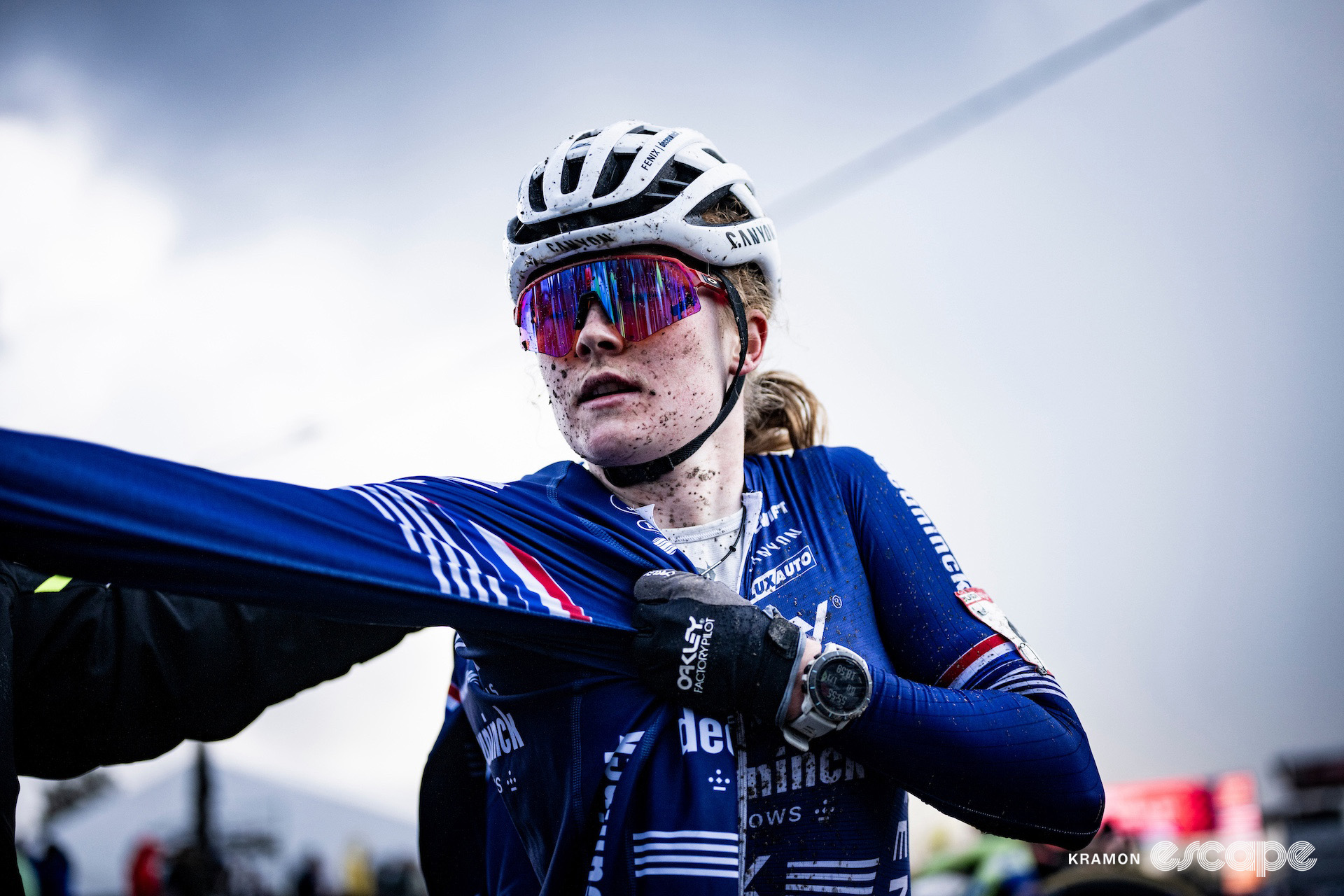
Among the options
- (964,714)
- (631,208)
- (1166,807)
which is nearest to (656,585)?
(964,714)

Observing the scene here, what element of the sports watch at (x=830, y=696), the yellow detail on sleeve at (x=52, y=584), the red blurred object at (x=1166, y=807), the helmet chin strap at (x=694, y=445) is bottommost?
the red blurred object at (x=1166, y=807)

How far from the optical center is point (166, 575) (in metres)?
1.56

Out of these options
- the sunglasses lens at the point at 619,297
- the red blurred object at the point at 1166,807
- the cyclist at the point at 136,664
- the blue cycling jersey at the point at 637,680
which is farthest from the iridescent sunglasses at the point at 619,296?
the red blurred object at the point at 1166,807

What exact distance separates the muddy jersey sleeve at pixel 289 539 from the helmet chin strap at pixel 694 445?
303 mm

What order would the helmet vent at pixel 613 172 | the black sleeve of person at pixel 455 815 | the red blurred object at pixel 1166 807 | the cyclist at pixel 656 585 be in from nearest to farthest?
the cyclist at pixel 656 585
the helmet vent at pixel 613 172
the black sleeve of person at pixel 455 815
the red blurred object at pixel 1166 807

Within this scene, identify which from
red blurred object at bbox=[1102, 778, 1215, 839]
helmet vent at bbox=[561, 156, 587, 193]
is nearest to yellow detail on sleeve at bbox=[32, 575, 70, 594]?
helmet vent at bbox=[561, 156, 587, 193]

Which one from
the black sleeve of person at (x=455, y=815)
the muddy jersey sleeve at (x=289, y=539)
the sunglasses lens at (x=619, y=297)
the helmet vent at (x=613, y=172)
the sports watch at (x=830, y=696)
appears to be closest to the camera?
the muddy jersey sleeve at (x=289, y=539)

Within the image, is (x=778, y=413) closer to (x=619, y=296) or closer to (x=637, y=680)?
(x=619, y=296)

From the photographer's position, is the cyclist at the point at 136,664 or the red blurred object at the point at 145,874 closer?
the cyclist at the point at 136,664

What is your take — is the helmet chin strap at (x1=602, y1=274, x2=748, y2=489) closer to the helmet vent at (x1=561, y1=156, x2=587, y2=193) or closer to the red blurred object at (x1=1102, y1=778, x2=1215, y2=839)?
the helmet vent at (x1=561, y1=156, x2=587, y2=193)

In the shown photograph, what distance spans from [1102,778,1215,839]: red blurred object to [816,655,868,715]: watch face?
38.0ft

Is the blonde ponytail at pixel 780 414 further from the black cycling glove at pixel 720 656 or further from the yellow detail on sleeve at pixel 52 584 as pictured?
the yellow detail on sleeve at pixel 52 584

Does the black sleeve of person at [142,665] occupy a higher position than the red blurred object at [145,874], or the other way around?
the black sleeve of person at [142,665]

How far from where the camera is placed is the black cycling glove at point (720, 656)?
6.00ft
